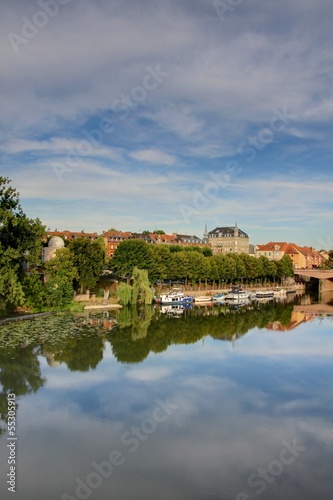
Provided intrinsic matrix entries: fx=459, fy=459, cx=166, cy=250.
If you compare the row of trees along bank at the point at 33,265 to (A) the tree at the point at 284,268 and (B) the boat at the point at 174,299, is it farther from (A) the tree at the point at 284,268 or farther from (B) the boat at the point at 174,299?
(A) the tree at the point at 284,268

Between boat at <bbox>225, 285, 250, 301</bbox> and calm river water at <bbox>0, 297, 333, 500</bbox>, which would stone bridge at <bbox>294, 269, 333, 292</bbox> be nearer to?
boat at <bbox>225, 285, 250, 301</bbox>

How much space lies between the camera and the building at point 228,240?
113500 mm

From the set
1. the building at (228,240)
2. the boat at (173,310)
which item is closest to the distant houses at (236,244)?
the building at (228,240)

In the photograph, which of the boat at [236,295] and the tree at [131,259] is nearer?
the tree at [131,259]

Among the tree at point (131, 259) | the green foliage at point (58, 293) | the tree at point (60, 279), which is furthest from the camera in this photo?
the tree at point (131, 259)

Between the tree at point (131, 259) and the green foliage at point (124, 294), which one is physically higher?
the tree at point (131, 259)

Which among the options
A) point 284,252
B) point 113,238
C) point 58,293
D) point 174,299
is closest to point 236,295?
point 174,299

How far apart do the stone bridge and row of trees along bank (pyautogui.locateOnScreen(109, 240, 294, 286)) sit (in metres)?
2.82

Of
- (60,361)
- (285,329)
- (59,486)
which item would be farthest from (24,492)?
(285,329)

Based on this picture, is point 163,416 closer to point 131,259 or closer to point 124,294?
point 124,294

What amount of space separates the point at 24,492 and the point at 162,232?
10721 centimetres

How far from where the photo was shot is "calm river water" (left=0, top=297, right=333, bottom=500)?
11211mm

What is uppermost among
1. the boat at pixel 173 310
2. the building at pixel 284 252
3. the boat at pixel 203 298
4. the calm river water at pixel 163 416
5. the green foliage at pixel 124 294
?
the building at pixel 284 252

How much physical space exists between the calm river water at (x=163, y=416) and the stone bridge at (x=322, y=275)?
50.3 m
